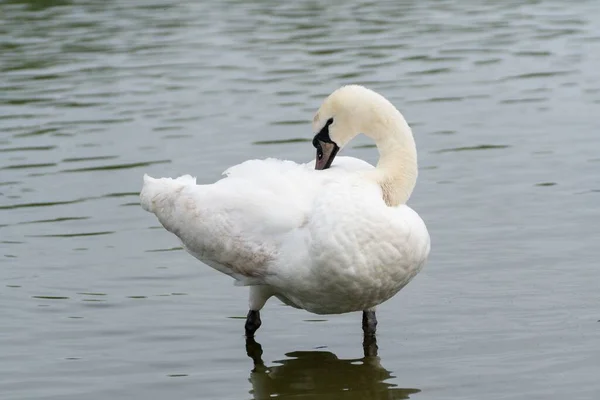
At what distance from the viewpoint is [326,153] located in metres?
8.19

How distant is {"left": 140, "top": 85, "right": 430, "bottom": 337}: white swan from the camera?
7281 millimetres

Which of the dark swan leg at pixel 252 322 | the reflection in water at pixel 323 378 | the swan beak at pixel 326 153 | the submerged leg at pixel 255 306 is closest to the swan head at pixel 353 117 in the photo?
the swan beak at pixel 326 153

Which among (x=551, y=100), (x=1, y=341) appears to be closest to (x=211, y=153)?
(x=551, y=100)

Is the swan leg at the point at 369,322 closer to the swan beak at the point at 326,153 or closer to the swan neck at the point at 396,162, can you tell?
the swan neck at the point at 396,162

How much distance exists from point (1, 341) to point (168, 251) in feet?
7.41

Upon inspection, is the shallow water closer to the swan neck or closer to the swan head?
the swan neck

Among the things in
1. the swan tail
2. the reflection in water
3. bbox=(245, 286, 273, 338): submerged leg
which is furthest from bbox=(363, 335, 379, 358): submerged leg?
the swan tail

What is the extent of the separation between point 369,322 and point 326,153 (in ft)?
3.43

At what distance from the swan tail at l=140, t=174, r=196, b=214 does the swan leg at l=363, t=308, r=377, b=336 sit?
4.34 ft

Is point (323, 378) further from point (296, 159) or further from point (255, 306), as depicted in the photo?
point (296, 159)

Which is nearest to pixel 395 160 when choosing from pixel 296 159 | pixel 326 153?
pixel 326 153

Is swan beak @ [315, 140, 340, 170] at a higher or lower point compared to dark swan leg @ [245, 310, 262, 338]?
higher

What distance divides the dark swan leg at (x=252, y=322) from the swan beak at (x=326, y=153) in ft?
3.21

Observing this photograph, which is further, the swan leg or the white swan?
the swan leg
